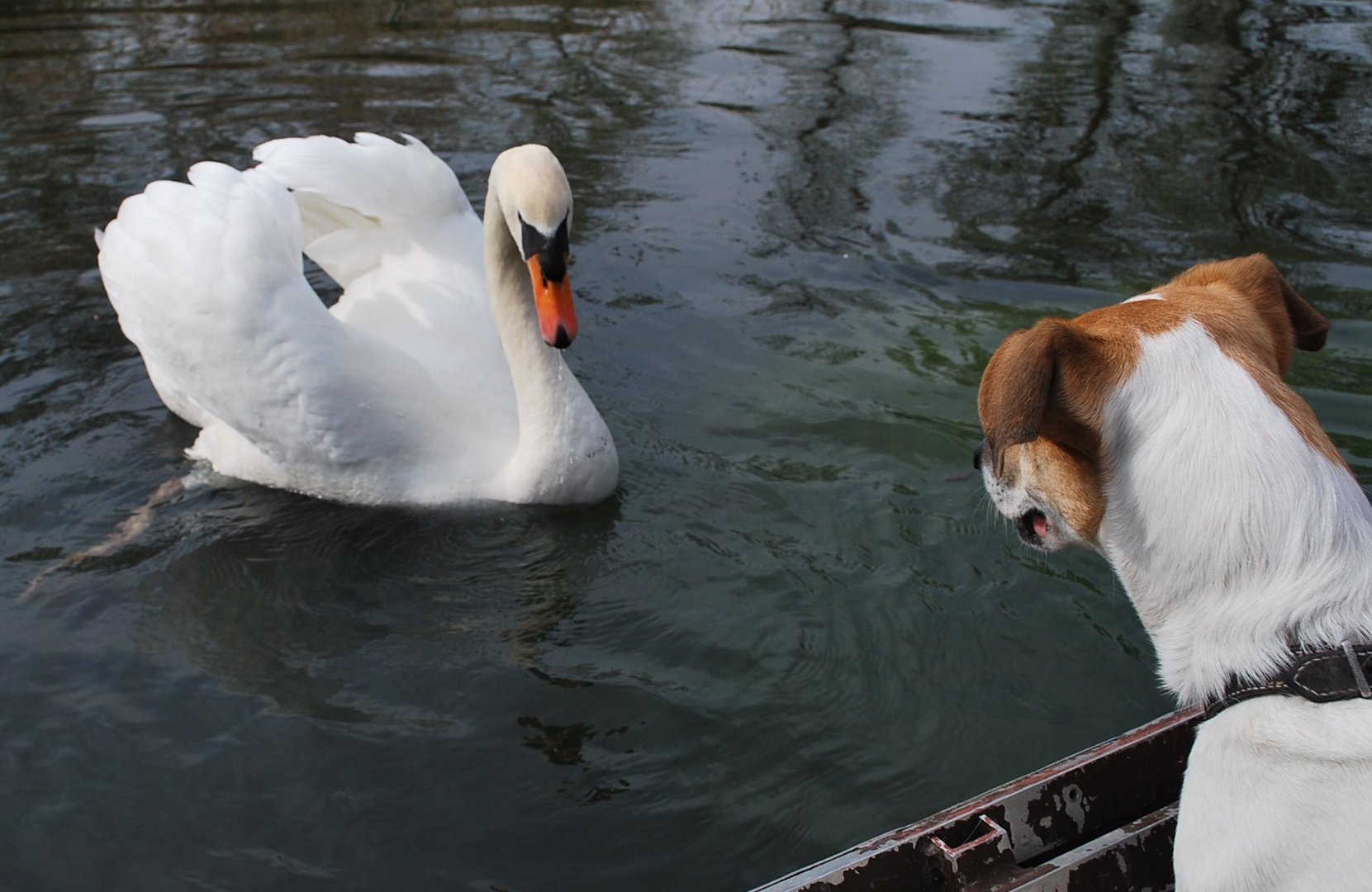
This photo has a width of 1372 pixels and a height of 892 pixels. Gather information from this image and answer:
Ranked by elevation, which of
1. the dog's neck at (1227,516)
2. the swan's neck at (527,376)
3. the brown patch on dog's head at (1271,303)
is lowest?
the swan's neck at (527,376)

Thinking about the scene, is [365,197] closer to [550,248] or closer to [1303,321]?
[550,248]

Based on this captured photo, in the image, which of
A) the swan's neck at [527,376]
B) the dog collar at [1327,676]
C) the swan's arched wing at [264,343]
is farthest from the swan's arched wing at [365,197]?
the dog collar at [1327,676]

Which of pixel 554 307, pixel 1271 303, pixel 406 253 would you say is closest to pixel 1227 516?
pixel 1271 303

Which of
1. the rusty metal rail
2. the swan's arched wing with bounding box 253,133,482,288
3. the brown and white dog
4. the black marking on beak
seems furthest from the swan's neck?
the brown and white dog

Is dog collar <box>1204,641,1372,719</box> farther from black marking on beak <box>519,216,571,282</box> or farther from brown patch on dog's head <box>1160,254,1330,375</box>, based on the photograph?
black marking on beak <box>519,216,571,282</box>

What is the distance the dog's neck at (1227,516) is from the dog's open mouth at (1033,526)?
222 mm

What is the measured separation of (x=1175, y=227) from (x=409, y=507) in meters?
5.42

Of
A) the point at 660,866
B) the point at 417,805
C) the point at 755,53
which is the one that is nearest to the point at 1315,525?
the point at 660,866

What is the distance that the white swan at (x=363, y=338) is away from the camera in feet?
16.8

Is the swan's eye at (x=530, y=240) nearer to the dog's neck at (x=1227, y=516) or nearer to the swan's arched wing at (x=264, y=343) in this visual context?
the swan's arched wing at (x=264, y=343)

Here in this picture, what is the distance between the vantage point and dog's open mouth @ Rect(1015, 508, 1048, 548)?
2.73 metres

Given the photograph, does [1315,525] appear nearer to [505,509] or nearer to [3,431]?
[505,509]

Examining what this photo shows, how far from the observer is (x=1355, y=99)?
1058 cm

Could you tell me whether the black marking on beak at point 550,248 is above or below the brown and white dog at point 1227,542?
below
